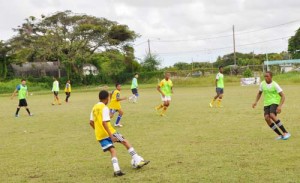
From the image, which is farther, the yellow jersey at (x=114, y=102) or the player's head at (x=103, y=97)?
the yellow jersey at (x=114, y=102)

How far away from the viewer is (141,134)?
12.2 meters

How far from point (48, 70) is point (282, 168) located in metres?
64.0

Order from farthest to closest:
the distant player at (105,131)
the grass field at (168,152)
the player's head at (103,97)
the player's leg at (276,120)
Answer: the player's leg at (276,120) < the player's head at (103,97) < the distant player at (105,131) < the grass field at (168,152)

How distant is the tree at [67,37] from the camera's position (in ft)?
191

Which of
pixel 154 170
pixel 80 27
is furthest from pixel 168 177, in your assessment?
pixel 80 27

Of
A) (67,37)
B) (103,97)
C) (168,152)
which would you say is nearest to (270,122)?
(168,152)

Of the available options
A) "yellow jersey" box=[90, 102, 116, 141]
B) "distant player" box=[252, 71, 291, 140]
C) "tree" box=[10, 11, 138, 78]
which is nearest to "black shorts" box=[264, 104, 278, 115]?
"distant player" box=[252, 71, 291, 140]

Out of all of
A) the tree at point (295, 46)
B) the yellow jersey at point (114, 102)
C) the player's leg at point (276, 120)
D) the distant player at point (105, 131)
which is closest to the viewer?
the distant player at point (105, 131)

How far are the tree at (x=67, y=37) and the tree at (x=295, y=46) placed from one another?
36718mm

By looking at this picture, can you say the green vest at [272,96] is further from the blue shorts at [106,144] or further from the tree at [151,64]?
the tree at [151,64]

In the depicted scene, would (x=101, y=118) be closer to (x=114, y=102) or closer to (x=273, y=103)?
(x=273, y=103)

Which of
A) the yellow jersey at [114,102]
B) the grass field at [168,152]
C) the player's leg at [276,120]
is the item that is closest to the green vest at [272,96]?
the player's leg at [276,120]

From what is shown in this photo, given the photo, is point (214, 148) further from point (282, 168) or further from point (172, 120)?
point (172, 120)

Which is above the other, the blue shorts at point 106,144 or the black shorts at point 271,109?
the black shorts at point 271,109
